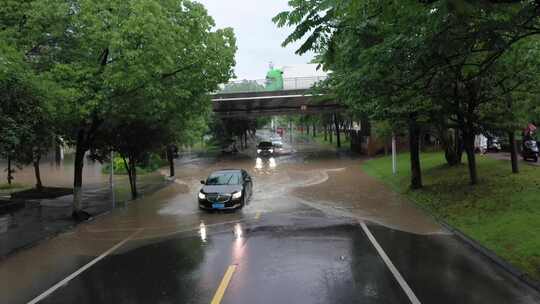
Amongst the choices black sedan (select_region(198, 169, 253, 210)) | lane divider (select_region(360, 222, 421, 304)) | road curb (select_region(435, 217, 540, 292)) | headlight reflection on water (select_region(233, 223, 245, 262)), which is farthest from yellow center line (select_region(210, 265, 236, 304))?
black sedan (select_region(198, 169, 253, 210))

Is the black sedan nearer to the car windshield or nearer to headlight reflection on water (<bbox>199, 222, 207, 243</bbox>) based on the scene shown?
the car windshield

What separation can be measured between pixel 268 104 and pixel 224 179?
2897 centimetres

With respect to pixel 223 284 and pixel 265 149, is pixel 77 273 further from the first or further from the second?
pixel 265 149

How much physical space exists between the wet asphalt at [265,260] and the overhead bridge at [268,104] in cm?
2576

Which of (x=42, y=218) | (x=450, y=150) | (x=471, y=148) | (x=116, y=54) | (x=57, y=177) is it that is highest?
(x=116, y=54)

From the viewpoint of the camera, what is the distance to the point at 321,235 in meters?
13.4

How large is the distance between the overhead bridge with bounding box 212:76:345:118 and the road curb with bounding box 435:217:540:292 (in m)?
30.1

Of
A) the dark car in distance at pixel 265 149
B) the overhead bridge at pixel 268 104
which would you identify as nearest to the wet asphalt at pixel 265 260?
the overhead bridge at pixel 268 104

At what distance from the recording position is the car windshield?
19875 mm

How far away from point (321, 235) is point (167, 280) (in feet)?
17.2

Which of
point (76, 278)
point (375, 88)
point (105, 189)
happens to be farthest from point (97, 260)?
point (105, 189)

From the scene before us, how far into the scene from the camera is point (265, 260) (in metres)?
10.7

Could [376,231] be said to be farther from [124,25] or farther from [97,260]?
[124,25]

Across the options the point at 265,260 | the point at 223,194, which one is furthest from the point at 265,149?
the point at 265,260
